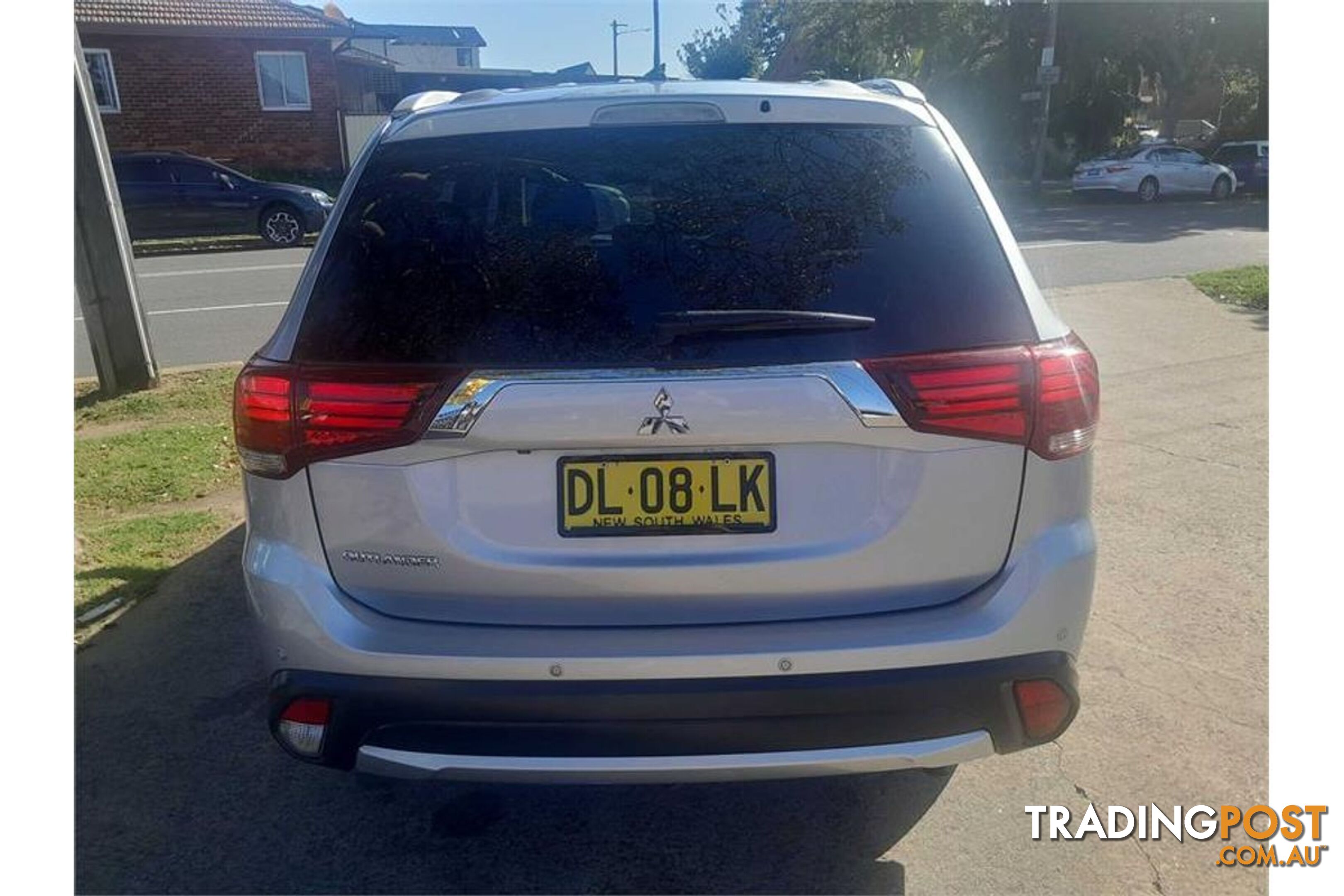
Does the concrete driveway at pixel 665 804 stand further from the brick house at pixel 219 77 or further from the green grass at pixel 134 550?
the brick house at pixel 219 77

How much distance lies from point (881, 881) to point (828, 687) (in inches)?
30.7

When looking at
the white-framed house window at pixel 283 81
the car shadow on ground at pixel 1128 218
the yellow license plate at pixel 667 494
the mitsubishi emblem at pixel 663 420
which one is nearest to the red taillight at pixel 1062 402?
the yellow license plate at pixel 667 494

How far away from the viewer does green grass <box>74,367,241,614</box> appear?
483 centimetres

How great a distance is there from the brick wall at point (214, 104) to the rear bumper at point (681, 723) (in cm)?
2599

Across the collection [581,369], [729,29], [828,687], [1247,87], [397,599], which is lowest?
[828,687]

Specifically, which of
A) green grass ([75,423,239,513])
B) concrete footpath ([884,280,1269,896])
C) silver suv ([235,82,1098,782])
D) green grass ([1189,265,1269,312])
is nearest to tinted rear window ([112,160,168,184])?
green grass ([75,423,239,513])

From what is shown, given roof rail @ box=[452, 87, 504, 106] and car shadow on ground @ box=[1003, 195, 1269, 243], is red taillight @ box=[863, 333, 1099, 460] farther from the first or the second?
car shadow on ground @ box=[1003, 195, 1269, 243]

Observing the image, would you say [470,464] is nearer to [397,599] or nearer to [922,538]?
[397,599]

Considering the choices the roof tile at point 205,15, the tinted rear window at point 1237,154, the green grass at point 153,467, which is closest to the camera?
the green grass at point 153,467

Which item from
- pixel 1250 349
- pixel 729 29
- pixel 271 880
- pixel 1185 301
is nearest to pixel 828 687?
pixel 271 880

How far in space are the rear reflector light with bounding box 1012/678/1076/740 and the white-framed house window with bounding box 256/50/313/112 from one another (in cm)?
2706

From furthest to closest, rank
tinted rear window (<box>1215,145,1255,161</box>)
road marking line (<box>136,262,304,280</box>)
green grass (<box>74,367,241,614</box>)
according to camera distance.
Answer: tinted rear window (<box>1215,145,1255,161</box>)
road marking line (<box>136,262,304,280</box>)
green grass (<box>74,367,241,614</box>)

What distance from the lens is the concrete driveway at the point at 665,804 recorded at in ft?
9.15

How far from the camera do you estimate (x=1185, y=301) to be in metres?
Result: 11.0
